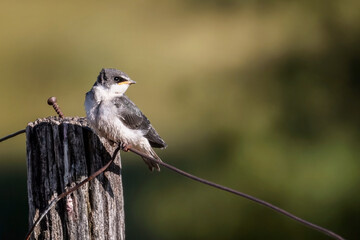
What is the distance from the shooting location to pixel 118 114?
4055 millimetres

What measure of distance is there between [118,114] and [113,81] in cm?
23

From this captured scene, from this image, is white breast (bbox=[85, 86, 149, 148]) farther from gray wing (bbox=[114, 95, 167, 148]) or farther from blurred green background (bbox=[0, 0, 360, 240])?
blurred green background (bbox=[0, 0, 360, 240])

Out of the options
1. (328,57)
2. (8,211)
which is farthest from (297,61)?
(8,211)

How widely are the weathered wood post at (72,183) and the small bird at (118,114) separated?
58 cm

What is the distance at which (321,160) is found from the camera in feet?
30.4

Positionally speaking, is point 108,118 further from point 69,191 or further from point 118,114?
point 69,191

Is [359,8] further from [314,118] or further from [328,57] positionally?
[314,118]

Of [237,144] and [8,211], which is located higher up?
[237,144]

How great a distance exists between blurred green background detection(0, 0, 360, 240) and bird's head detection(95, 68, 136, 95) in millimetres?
4226

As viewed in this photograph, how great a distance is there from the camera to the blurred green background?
339 inches

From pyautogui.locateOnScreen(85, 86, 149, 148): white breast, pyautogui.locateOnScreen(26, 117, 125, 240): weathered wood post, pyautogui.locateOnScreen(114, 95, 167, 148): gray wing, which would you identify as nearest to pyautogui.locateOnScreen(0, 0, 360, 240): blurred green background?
pyautogui.locateOnScreen(114, 95, 167, 148): gray wing

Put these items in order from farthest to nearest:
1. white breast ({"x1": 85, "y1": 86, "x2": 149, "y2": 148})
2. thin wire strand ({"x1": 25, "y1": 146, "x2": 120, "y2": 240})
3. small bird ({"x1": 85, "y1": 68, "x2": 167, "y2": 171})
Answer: small bird ({"x1": 85, "y1": 68, "x2": 167, "y2": 171}) < white breast ({"x1": 85, "y1": 86, "x2": 149, "y2": 148}) < thin wire strand ({"x1": 25, "y1": 146, "x2": 120, "y2": 240})

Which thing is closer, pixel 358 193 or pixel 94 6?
pixel 358 193

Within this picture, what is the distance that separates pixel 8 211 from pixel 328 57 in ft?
18.1
